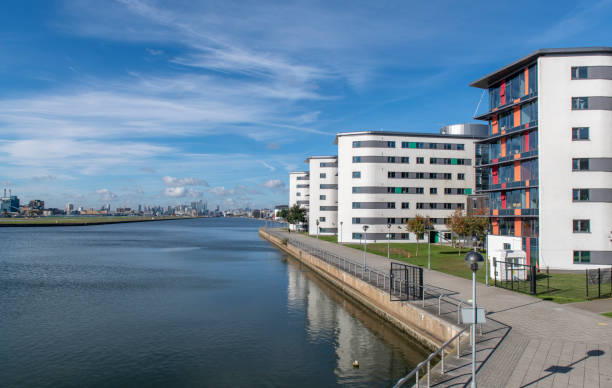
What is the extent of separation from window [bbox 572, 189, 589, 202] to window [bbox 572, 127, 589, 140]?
14.2ft

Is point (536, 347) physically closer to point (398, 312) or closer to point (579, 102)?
point (398, 312)

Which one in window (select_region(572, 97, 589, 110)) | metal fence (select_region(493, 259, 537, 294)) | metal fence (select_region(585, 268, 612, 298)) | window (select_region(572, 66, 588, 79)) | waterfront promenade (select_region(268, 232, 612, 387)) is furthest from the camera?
window (select_region(572, 66, 588, 79))

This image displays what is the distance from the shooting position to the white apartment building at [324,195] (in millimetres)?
97188

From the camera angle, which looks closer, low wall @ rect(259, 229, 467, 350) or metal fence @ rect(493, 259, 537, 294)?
low wall @ rect(259, 229, 467, 350)

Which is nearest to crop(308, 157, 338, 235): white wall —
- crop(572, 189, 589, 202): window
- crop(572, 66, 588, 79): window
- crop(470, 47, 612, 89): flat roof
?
crop(470, 47, 612, 89): flat roof

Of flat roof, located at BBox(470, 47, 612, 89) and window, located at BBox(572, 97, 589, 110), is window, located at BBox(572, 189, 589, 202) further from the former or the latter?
flat roof, located at BBox(470, 47, 612, 89)

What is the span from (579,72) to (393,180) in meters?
37.8

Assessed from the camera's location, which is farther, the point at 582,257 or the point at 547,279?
the point at 582,257

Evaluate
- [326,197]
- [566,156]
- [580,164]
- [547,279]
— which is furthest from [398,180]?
[547,279]

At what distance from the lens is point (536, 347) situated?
48.5 feet

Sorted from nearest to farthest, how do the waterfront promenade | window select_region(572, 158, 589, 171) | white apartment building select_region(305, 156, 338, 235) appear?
the waterfront promenade
window select_region(572, 158, 589, 171)
white apartment building select_region(305, 156, 338, 235)

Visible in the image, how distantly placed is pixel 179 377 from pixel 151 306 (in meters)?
13.7

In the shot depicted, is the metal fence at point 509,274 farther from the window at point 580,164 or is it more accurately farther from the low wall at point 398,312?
the window at point 580,164

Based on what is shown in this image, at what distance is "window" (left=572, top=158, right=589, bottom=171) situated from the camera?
3497 centimetres
